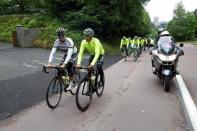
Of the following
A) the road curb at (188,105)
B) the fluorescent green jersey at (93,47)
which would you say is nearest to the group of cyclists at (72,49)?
the fluorescent green jersey at (93,47)

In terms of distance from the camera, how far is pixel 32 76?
15.7 m

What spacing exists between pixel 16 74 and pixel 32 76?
0.81m

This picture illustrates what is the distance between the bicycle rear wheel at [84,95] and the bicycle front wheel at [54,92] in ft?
2.30

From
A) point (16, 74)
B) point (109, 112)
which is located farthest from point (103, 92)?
point (16, 74)

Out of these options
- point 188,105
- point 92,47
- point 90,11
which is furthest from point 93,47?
point 90,11

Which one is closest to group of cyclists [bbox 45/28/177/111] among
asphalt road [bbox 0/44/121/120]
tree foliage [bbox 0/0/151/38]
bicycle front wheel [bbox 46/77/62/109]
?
bicycle front wheel [bbox 46/77/62/109]

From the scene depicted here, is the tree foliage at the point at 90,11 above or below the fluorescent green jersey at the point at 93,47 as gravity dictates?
above

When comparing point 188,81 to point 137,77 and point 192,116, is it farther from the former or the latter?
point 192,116

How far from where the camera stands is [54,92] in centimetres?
988

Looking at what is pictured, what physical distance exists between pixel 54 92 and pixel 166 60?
4225 mm

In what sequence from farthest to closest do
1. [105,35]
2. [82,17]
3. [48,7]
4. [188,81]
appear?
[105,35] → [48,7] → [82,17] → [188,81]

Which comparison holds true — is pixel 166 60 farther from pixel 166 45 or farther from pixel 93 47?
pixel 93 47

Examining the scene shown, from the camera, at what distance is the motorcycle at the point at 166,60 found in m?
12.2

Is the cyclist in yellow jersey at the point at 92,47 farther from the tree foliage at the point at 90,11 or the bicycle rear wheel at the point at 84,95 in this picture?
the tree foliage at the point at 90,11
